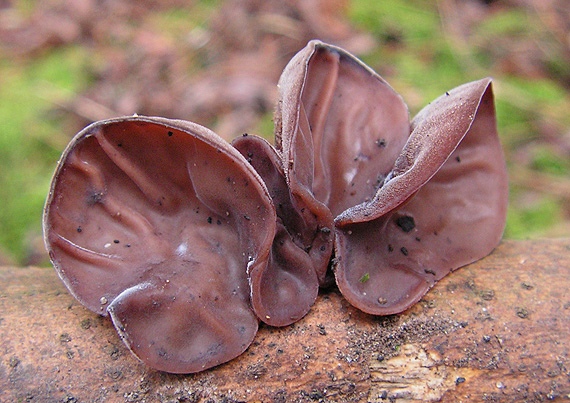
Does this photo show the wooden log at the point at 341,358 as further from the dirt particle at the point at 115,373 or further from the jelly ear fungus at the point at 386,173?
the jelly ear fungus at the point at 386,173

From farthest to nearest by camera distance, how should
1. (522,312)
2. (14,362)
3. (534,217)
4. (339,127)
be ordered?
(534,217) → (339,127) → (522,312) → (14,362)

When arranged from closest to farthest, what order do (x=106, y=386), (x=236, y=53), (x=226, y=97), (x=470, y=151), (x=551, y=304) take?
(x=106, y=386), (x=551, y=304), (x=470, y=151), (x=226, y=97), (x=236, y=53)

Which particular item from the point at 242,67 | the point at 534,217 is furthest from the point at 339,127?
the point at 242,67

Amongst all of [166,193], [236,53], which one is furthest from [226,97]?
[166,193]

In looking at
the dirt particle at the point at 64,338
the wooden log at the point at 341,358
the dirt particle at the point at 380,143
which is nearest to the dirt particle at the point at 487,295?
the wooden log at the point at 341,358

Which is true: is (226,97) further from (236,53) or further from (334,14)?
(334,14)

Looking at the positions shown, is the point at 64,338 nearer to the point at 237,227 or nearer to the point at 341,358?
the point at 237,227

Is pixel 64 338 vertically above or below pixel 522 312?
above

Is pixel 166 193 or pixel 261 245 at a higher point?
pixel 166 193
